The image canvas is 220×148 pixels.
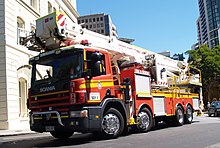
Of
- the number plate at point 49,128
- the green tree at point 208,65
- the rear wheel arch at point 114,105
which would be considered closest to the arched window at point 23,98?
the number plate at point 49,128

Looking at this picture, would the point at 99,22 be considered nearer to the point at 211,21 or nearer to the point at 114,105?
the point at 211,21

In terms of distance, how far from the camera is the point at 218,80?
42125 mm

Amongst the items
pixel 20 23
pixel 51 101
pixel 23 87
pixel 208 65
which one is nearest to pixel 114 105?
pixel 51 101

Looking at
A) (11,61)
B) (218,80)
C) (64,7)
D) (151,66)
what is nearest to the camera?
(151,66)

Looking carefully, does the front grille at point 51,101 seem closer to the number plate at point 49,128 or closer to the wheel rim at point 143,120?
the number plate at point 49,128

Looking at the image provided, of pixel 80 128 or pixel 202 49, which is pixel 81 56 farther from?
pixel 202 49

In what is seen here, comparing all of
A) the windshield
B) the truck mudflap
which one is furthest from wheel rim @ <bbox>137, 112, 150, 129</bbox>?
the windshield

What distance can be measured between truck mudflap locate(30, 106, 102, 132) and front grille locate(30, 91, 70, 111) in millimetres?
186

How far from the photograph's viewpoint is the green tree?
1571 inches

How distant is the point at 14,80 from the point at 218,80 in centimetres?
2942

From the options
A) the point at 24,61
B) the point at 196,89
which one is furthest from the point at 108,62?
the point at 24,61

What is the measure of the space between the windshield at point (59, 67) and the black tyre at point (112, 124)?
163cm

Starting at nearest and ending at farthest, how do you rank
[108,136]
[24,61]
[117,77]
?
[108,136] < [117,77] < [24,61]

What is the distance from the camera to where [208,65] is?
131ft
